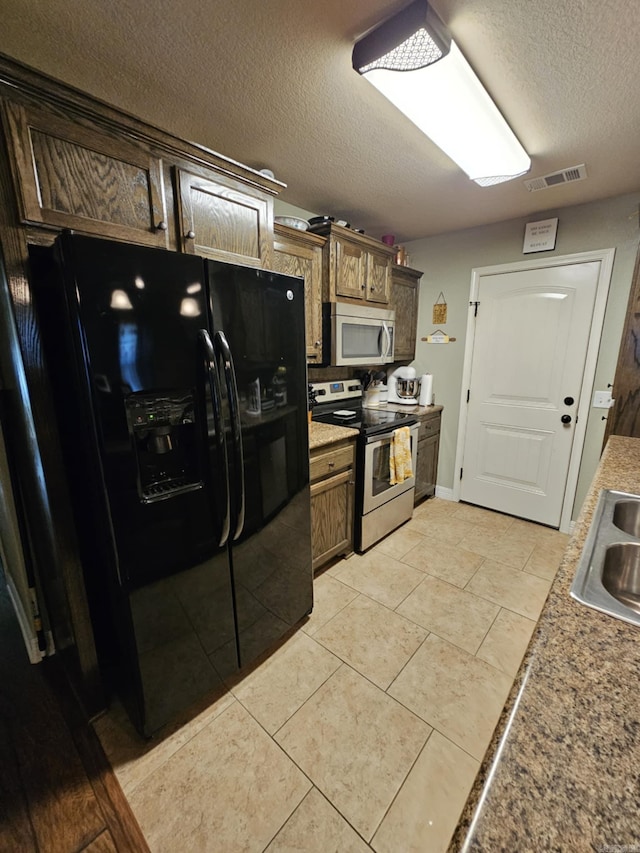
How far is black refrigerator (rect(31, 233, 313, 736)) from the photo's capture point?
1.08 m

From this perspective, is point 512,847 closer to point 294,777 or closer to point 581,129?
point 294,777

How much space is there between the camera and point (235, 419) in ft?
4.42

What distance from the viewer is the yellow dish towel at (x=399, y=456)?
2615 mm

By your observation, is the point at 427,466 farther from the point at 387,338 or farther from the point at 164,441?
the point at 164,441

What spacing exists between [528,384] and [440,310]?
1.02m

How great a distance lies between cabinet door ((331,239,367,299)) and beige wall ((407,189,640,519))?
948 millimetres

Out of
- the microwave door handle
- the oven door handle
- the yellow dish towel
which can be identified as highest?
the microwave door handle

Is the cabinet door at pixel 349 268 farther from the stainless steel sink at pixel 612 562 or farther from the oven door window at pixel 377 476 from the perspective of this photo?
the stainless steel sink at pixel 612 562

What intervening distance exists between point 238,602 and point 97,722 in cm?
72

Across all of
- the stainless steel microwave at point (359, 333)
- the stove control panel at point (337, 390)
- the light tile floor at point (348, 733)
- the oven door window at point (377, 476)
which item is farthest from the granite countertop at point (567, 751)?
the stove control panel at point (337, 390)

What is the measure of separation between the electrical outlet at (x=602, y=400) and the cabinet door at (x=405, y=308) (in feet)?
5.01

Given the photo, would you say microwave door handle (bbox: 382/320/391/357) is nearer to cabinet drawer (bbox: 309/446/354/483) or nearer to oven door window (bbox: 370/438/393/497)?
oven door window (bbox: 370/438/393/497)

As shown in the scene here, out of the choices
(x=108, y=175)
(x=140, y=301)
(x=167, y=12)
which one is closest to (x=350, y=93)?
(x=167, y=12)

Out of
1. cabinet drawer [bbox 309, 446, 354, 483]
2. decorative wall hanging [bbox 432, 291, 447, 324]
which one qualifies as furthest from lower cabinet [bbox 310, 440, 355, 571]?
decorative wall hanging [bbox 432, 291, 447, 324]
